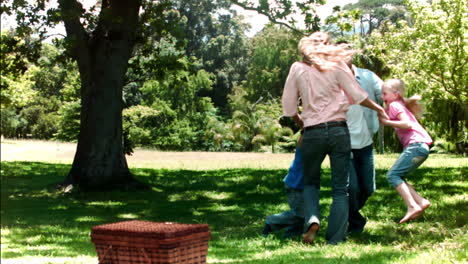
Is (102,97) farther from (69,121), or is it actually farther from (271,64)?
(271,64)

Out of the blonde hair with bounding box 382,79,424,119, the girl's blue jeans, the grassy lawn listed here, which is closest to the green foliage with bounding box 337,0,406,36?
the grassy lawn

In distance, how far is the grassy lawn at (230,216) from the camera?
20.7 ft

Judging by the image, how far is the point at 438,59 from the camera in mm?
19859

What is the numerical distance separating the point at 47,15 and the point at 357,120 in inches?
364

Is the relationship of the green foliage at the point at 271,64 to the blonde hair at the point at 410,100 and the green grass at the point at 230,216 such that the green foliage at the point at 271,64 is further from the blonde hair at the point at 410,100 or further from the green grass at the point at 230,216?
the blonde hair at the point at 410,100

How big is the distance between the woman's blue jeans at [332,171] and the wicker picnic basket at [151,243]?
2.11m

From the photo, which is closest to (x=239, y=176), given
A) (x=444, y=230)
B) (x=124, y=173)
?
(x=124, y=173)

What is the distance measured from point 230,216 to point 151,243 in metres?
6.47

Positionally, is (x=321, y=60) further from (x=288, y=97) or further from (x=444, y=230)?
(x=444, y=230)

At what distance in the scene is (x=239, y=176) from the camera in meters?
16.2

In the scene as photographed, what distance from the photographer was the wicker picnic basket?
428 centimetres

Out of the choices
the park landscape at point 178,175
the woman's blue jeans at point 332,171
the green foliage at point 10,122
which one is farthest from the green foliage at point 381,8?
the woman's blue jeans at point 332,171

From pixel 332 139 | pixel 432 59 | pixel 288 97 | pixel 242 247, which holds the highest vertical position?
pixel 432 59

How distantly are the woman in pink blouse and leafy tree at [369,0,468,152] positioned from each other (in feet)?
36.0
